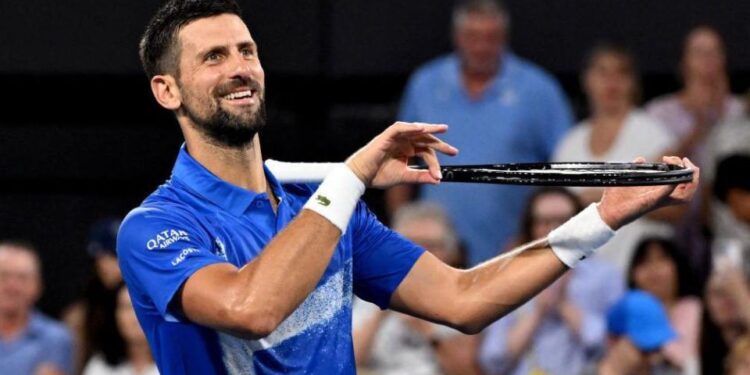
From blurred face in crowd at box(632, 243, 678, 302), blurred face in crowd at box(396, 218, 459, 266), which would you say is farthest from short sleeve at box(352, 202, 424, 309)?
blurred face in crowd at box(632, 243, 678, 302)

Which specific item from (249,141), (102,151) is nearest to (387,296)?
(249,141)

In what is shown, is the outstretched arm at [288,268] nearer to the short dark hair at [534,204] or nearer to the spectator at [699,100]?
the short dark hair at [534,204]

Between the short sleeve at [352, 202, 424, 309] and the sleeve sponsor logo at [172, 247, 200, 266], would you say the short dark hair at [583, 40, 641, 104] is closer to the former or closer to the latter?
the short sleeve at [352, 202, 424, 309]

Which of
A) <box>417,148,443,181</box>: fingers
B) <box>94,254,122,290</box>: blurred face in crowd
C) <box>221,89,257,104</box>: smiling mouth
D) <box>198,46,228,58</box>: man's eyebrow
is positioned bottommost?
<box>94,254,122,290</box>: blurred face in crowd

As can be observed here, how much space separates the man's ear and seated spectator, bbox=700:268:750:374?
298cm

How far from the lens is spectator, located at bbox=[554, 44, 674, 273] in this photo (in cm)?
699

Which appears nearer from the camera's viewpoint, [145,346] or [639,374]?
[639,374]

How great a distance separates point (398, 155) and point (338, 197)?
280 mm

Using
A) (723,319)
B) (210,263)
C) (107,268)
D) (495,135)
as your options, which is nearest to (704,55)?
(495,135)

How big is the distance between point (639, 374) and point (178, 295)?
2.95 meters

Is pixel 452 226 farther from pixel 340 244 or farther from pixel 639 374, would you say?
pixel 340 244

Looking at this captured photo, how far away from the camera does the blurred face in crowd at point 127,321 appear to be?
6.65 metres

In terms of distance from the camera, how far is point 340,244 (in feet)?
12.2

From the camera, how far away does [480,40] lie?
7.34 metres
